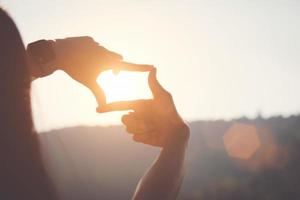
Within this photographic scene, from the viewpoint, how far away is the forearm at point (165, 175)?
140 centimetres

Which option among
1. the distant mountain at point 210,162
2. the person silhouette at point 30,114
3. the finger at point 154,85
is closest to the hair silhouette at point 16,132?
the person silhouette at point 30,114

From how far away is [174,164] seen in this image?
1.46 m

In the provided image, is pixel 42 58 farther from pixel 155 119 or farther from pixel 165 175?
pixel 165 175

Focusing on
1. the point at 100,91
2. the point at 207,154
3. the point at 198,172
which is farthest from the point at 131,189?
the point at 100,91

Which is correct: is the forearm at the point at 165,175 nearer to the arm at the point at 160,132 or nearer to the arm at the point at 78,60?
the arm at the point at 160,132

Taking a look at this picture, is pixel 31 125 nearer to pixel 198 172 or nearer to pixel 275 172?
pixel 275 172

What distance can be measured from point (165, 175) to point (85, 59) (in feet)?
1.20

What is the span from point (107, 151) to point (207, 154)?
17.5 m

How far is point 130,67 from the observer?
61.6 inches

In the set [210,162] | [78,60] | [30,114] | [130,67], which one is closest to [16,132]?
[30,114]

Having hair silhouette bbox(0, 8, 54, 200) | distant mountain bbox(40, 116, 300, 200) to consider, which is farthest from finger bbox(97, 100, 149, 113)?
distant mountain bbox(40, 116, 300, 200)

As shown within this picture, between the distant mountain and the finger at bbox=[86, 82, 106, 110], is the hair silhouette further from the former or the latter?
the distant mountain

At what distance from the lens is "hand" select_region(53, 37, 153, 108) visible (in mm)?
1498

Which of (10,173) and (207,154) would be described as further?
(207,154)
